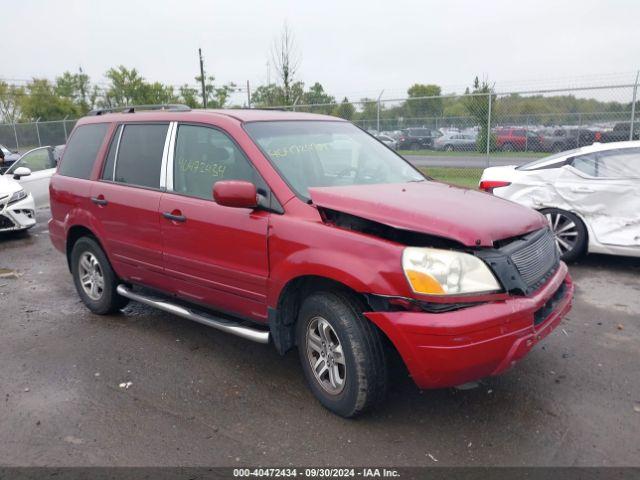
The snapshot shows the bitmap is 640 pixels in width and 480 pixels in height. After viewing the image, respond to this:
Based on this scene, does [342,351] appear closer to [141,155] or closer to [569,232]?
[141,155]

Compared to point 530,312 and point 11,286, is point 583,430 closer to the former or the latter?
point 530,312

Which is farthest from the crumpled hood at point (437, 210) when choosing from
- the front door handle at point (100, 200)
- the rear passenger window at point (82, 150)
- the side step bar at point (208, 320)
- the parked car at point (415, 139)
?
the parked car at point (415, 139)

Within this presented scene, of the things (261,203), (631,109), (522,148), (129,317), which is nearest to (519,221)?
(261,203)

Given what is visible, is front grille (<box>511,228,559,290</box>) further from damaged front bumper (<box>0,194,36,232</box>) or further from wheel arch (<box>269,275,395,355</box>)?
damaged front bumper (<box>0,194,36,232</box>)

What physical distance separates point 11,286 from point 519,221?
5.78 metres

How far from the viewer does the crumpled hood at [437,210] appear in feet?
9.78

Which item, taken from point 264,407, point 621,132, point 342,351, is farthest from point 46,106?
point 342,351

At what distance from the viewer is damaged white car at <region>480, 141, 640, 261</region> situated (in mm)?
6098

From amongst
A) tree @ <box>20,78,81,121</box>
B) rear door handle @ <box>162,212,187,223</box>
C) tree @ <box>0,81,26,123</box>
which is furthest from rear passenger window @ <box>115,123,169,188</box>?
tree @ <box>0,81,26,123</box>

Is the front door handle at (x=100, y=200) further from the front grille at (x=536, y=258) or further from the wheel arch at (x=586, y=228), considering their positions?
the wheel arch at (x=586, y=228)

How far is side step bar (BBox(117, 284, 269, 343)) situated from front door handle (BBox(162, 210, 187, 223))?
696 mm

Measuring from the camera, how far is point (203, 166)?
409cm

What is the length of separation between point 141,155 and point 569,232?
4831mm

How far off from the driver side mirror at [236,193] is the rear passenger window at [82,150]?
217 centimetres
